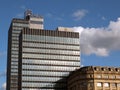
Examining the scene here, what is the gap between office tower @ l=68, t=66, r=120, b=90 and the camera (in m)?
158

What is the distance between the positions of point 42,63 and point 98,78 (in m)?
45.2

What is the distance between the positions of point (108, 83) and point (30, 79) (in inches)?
1929

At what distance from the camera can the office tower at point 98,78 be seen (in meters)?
158

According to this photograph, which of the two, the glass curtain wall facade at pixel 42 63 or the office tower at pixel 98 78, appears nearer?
the office tower at pixel 98 78

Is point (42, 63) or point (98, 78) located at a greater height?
point (42, 63)

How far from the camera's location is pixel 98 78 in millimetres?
159375

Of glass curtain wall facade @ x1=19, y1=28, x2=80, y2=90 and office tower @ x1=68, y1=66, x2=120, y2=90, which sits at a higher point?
glass curtain wall facade @ x1=19, y1=28, x2=80, y2=90

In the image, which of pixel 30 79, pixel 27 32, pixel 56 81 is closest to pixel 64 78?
pixel 56 81

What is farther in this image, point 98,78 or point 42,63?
point 42,63

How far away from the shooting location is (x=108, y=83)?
161m

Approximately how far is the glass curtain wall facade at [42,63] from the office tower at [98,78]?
1252 inches

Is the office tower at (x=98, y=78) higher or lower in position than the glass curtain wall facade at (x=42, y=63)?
lower

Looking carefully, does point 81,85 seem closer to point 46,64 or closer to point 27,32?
point 46,64

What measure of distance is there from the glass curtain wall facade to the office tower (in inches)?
1252
